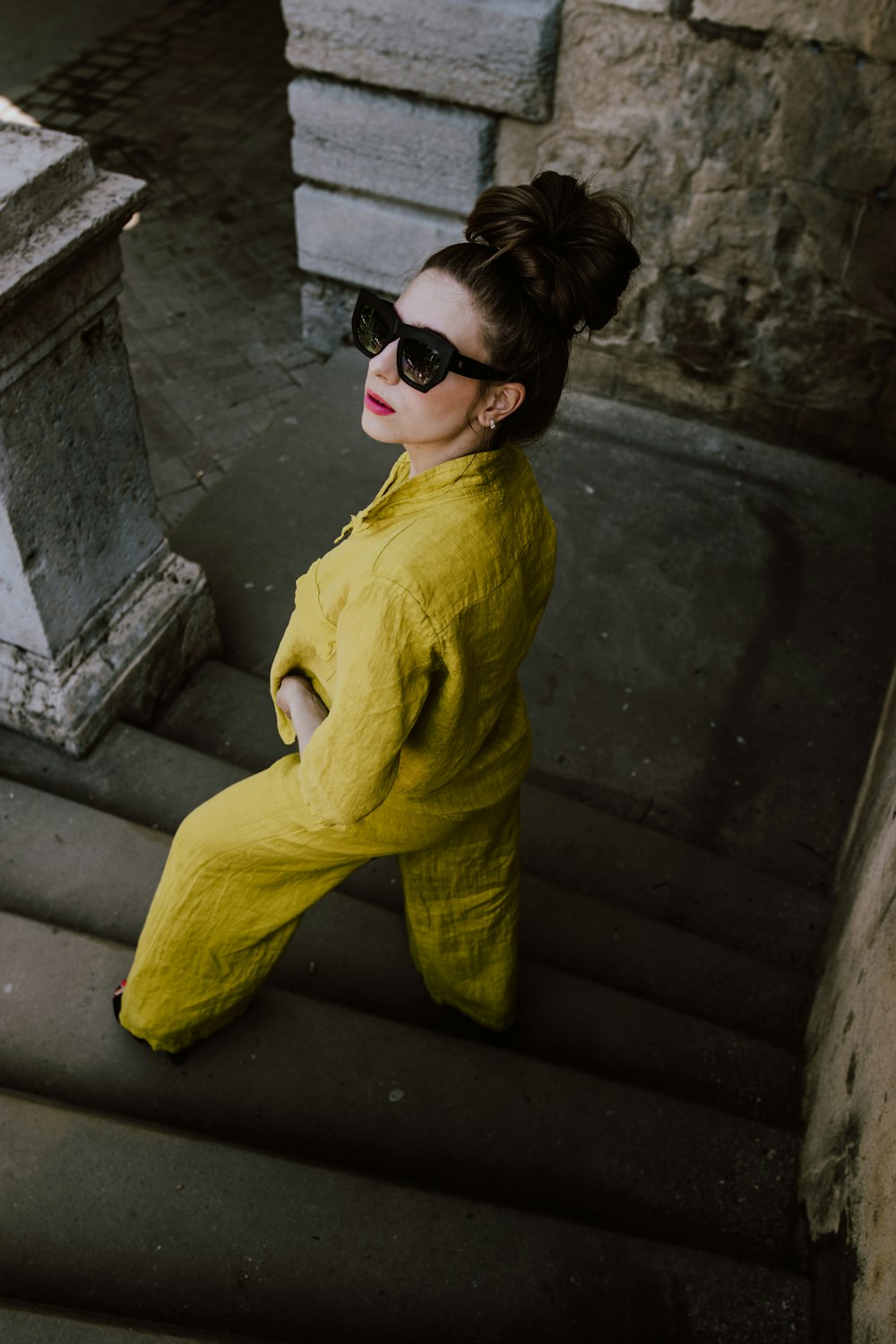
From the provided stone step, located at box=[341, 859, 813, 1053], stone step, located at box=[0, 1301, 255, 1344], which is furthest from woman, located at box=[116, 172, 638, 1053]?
stone step, located at box=[341, 859, 813, 1053]

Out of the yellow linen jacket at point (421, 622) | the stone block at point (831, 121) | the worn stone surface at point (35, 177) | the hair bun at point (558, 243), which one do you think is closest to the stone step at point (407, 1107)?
the yellow linen jacket at point (421, 622)

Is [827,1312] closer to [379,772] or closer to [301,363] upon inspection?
[379,772]

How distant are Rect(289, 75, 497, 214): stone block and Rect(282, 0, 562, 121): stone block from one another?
7 cm

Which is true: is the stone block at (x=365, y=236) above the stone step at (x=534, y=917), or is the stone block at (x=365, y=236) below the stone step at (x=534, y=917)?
above

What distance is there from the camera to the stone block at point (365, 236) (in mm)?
4465

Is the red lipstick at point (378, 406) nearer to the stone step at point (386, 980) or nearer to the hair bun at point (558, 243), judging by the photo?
the hair bun at point (558, 243)

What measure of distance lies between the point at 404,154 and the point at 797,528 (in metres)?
2.11

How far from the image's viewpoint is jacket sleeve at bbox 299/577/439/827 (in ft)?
5.10

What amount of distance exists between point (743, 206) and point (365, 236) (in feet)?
5.12

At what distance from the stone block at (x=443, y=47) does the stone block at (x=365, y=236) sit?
1.54 feet

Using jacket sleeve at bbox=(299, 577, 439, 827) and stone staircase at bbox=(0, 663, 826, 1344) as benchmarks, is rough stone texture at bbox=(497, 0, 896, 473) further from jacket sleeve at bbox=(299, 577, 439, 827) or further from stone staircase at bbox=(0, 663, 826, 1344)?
jacket sleeve at bbox=(299, 577, 439, 827)

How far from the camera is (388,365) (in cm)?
165

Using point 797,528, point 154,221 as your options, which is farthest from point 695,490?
point 154,221

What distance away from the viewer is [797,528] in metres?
4.20
